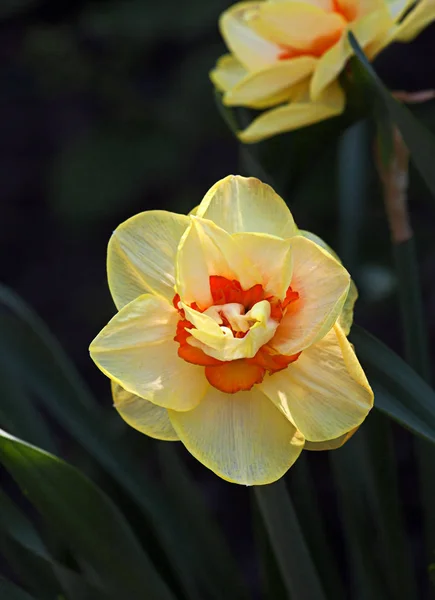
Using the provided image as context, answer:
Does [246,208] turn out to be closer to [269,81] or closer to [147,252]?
[147,252]

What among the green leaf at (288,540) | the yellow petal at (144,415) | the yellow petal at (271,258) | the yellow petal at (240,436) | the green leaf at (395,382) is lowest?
the green leaf at (288,540)

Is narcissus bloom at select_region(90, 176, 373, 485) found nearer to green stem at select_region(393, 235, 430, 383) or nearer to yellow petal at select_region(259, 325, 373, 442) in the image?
yellow petal at select_region(259, 325, 373, 442)

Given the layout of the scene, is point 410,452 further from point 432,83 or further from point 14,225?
point 14,225

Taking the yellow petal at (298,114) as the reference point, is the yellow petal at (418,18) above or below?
above

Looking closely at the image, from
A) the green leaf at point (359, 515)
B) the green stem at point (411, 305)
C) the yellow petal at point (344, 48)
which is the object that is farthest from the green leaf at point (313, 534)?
the yellow petal at point (344, 48)

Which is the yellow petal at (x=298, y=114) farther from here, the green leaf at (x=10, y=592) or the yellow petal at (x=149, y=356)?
the green leaf at (x=10, y=592)

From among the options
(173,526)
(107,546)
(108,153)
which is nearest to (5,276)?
(108,153)

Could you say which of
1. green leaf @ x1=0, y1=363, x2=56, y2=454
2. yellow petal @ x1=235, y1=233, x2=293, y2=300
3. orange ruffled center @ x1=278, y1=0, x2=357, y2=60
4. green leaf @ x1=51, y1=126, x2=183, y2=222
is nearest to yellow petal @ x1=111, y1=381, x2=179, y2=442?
yellow petal @ x1=235, y1=233, x2=293, y2=300
